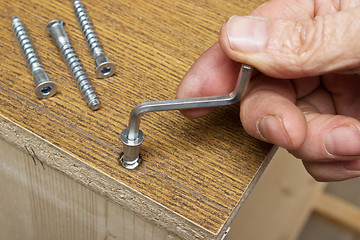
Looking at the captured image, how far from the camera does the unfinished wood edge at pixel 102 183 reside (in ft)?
1.50

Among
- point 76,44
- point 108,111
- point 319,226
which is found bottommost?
point 319,226

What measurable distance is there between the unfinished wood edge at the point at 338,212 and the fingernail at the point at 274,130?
1058mm

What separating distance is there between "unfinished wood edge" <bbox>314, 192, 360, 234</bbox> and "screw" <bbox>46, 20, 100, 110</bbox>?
110 cm

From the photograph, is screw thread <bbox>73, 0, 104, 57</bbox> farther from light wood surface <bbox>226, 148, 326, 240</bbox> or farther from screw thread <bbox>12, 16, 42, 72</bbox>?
light wood surface <bbox>226, 148, 326, 240</bbox>

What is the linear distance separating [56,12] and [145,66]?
16cm

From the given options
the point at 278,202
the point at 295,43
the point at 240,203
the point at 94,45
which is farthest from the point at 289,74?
the point at 278,202

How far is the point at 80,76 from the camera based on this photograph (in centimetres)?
53

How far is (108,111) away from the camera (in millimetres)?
529

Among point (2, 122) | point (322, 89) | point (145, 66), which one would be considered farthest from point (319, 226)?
point (2, 122)

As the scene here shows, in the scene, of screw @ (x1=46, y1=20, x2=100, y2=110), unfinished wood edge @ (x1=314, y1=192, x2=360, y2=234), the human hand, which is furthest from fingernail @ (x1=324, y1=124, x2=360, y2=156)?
unfinished wood edge @ (x1=314, y1=192, x2=360, y2=234)

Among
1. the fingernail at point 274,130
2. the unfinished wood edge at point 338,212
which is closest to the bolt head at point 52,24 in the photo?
the fingernail at point 274,130

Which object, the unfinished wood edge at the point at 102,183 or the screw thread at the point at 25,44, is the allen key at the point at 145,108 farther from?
the screw thread at the point at 25,44

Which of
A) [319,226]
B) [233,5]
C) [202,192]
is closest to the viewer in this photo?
[202,192]

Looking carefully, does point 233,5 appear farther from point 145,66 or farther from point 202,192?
point 202,192
